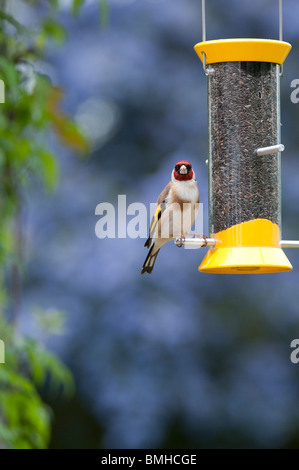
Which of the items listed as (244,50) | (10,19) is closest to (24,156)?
(10,19)

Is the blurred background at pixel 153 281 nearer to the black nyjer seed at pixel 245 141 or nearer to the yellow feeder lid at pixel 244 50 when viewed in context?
the black nyjer seed at pixel 245 141

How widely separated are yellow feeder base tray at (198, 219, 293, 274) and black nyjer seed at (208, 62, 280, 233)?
0.05 metres

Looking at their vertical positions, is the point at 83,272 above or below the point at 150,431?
above

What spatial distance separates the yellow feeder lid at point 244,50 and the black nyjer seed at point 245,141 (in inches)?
2.6

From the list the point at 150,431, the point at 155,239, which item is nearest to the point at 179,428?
the point at 150,431

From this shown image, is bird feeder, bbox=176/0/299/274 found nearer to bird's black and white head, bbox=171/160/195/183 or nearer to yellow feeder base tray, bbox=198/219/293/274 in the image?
yellow feeder base tray, bbox=198/219/293/274

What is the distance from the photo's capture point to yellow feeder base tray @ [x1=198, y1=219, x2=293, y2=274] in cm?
325

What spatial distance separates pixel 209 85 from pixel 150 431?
179 inches

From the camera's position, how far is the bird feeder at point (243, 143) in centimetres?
344

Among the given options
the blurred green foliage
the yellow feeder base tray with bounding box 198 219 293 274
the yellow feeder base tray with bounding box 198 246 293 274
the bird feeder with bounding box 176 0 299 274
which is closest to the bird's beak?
the bird feeder with bounding box 176 0 299 274

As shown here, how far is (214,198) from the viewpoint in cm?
363

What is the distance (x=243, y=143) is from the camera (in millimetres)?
3555

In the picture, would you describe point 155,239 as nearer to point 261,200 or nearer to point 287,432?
point 261,200
